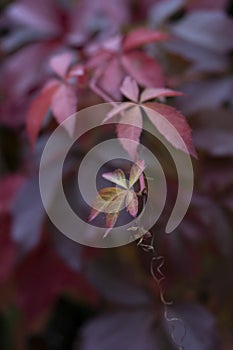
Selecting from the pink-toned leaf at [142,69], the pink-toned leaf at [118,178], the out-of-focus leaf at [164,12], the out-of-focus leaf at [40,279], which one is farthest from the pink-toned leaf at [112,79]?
the out-of-focus leaf at [40,279]

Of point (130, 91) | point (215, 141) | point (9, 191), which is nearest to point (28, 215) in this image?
point (9, 191)

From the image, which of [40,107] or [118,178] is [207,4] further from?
[118,178]

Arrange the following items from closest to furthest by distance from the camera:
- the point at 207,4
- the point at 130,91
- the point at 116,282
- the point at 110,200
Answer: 1. the point at 110,200
2. the point at 130,91
3. the point at 116,282
4. the point at 207,4

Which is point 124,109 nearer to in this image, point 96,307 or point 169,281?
point 169,281

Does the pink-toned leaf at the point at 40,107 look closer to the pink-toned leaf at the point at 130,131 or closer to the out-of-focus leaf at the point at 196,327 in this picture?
the pink-toned leaf at the point at 130,131

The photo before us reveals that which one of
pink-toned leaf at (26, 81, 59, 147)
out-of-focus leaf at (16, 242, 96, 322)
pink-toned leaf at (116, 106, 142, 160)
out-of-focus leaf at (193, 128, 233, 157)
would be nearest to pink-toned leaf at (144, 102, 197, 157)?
pink-toned leaf at (116, 106, 142, 160)

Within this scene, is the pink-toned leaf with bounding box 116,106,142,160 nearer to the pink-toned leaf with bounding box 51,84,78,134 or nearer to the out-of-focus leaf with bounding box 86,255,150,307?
the pink-toned leaf with bounding box 51,84,78,134
